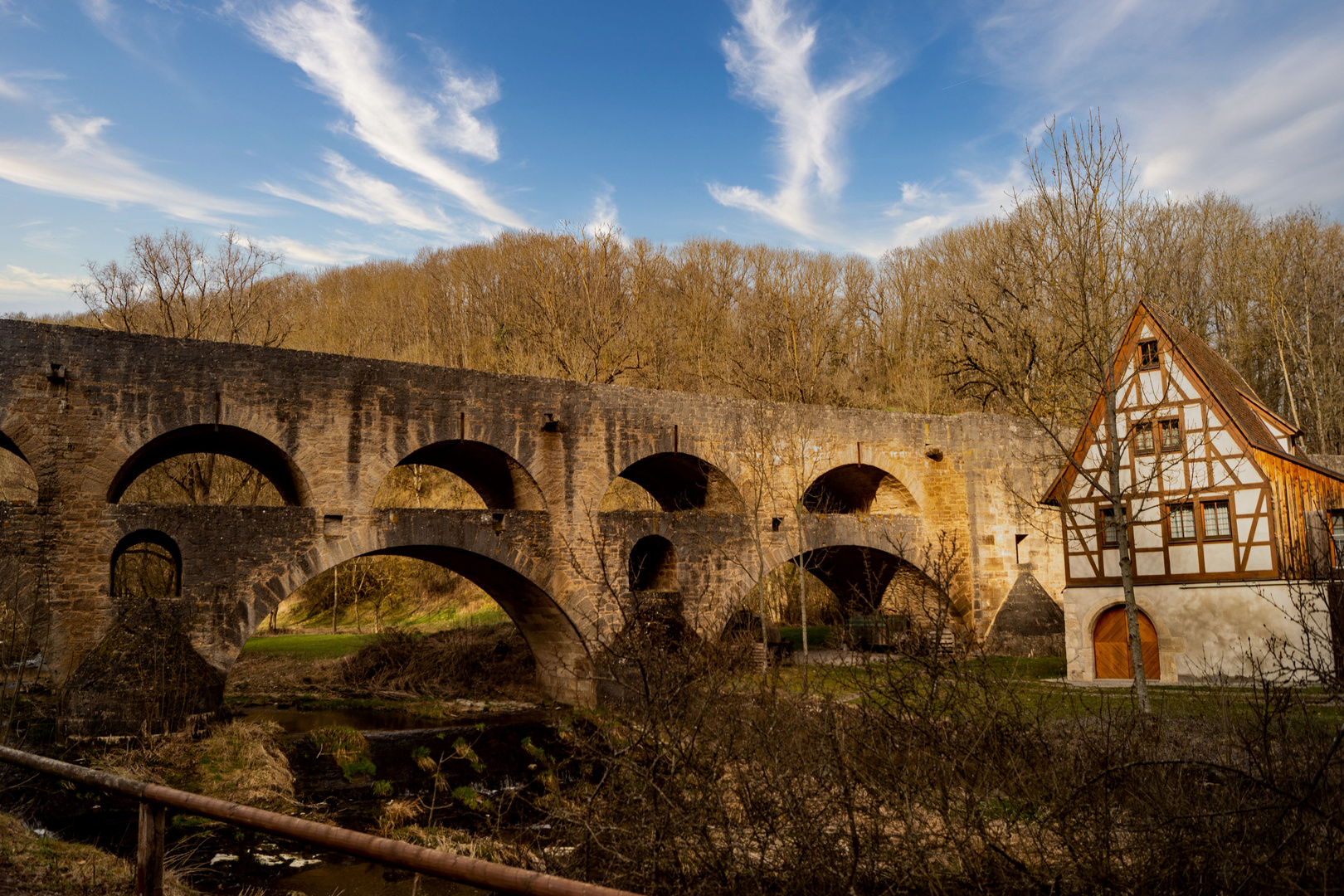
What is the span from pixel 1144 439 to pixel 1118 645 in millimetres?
3617

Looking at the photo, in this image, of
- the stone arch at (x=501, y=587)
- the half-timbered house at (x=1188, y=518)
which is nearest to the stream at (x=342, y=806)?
the stone arch at (x=501, y=587)

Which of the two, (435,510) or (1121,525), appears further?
(435,510)

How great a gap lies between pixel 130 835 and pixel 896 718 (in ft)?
25.7

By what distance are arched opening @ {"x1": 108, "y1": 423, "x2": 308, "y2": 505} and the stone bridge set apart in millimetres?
95

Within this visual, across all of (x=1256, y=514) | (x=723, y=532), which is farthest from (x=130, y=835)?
(x=1256, y=514)

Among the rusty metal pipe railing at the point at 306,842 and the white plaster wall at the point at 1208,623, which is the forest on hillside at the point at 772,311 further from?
the rusty metal pipe railing at the point at 306,842

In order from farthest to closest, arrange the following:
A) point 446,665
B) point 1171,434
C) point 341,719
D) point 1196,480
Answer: point 446,665 < point 341,719 < point 1171,434 < point 1196,480

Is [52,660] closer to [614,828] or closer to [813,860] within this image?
[614,828]

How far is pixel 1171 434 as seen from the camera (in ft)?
52.4

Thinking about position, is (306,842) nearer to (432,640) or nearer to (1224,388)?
(1224,388)

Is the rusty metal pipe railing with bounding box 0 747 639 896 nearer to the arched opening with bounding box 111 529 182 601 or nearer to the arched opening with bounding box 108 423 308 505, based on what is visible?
the arched opening with bounding box 108 423 308 505

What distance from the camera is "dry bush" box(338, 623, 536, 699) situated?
19.3m

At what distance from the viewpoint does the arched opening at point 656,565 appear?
17578mm

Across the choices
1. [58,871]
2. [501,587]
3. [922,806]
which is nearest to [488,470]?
[501,587]
